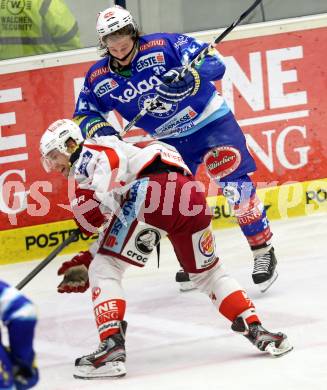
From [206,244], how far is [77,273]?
0.47 m

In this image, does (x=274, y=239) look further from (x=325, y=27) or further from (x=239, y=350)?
(x=239, y=350)

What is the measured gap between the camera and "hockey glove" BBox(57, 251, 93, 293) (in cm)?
425

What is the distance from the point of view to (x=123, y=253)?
166 inches

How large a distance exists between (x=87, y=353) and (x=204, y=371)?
0.65 meters

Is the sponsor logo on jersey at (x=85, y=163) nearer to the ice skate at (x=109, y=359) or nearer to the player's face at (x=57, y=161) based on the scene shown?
the player's face at (x=57, y=161)

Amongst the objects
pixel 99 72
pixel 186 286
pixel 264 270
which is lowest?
pixel 186 286

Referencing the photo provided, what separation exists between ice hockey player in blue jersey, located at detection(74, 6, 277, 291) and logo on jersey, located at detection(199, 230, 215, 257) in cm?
96

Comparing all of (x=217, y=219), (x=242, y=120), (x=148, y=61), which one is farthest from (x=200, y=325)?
(x=242, y=120)

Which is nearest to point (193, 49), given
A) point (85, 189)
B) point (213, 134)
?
point (213, 134)

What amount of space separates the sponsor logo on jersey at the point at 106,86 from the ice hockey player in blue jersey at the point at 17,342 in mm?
2481

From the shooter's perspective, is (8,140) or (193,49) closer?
(193,49)

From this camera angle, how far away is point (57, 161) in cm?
424

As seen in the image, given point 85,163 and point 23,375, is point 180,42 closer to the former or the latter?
point 85,163

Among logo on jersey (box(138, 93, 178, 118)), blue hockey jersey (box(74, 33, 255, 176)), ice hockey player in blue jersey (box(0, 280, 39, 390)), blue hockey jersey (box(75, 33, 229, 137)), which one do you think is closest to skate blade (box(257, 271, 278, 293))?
blue hockey jersey (box(74, 33, 255, 176))
